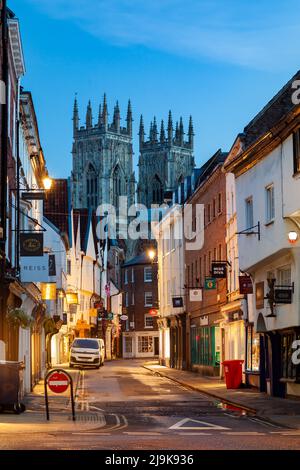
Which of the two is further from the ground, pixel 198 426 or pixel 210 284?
pixel 210 284

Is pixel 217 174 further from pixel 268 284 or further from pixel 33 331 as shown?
pixel 268 284

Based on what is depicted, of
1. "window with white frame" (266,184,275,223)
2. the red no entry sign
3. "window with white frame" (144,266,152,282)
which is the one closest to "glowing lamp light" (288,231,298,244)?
"window with white frame" (266,184,275,223)

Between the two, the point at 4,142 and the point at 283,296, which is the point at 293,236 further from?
the point at 4,142

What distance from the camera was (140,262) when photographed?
115875 millimetres

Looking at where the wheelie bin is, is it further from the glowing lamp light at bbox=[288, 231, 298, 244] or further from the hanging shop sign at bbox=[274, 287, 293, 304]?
the glowing lamp light at bbox=[288, 231, 298, 244]

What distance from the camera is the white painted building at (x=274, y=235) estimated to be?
29578mm

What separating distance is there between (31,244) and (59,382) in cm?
910

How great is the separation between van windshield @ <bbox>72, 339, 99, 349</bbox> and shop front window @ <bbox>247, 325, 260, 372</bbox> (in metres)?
23.1

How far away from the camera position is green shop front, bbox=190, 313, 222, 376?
50094 mm

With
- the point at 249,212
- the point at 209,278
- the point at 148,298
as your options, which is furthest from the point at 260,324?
the point at 148,298

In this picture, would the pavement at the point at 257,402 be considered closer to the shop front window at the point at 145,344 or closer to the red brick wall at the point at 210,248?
the red brick wall at the point at 210,248

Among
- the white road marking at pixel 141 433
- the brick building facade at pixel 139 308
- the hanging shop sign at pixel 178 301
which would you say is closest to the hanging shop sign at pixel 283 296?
the white road marking at pixel 141 433

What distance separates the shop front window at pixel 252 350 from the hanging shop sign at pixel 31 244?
10535mm

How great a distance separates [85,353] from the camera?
61250mm
